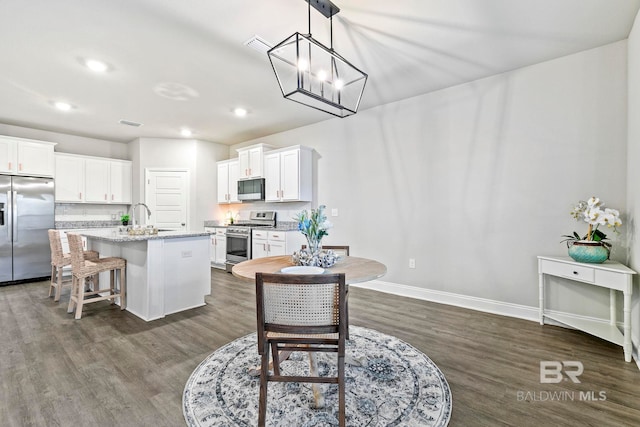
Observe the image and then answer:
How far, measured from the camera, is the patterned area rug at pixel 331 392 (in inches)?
63.6

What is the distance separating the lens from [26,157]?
486cm

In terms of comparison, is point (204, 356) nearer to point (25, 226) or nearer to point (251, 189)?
point (251, 189)

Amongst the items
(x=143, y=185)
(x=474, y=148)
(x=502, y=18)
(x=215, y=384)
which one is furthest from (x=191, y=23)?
(x=143, y=185)

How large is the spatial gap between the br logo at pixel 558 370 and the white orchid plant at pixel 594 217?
1.14m

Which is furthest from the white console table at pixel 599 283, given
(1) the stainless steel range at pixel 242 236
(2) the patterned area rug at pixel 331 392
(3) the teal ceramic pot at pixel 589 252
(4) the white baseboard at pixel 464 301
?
(1) the stainless steel range at pixel 242 236

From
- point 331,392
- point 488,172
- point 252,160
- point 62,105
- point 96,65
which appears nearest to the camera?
point 331,392

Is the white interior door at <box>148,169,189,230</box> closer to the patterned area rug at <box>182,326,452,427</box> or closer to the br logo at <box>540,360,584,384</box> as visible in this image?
the patterned area rug at <box>182,326,452,427</box>

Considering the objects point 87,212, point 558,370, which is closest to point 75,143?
point 87,212

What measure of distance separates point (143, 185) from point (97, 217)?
3.92 ft

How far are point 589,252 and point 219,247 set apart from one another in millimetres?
5508

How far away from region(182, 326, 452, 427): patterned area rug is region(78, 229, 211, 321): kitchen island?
1.26m

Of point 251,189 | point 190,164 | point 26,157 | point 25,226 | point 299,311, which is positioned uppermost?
point 190,164

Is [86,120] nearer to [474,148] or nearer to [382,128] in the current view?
[382,128]

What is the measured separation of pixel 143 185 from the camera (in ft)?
19.3
